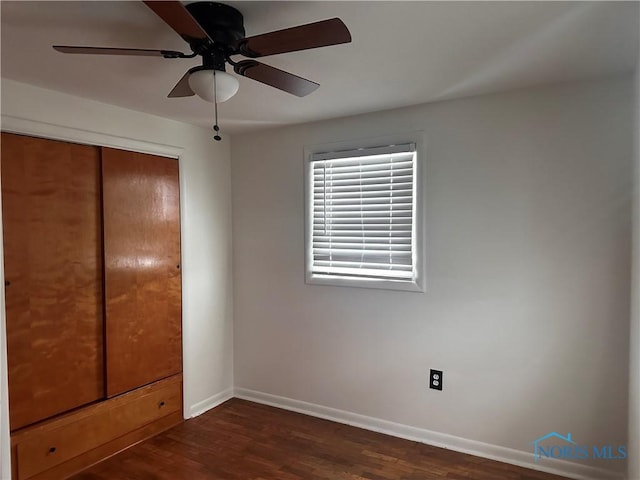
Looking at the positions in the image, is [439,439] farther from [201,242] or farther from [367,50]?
[367,50]

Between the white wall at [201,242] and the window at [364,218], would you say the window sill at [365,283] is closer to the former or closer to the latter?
the window at [364,218]

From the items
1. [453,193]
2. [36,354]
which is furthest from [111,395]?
[453,193]

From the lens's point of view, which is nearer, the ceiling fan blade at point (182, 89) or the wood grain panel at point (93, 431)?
the ceiling fan blade at point (182, 89)

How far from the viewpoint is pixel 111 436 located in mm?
2807

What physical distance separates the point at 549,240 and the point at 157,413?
286 cm

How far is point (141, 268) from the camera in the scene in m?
3.00

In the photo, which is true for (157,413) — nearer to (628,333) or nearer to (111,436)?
(111,436)

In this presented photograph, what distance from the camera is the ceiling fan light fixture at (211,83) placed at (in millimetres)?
1672

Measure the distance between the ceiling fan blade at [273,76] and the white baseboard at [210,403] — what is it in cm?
259

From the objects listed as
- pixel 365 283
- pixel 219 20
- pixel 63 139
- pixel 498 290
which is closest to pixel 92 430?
pixel 63 139

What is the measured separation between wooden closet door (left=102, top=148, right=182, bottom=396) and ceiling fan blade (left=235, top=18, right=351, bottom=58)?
165cm

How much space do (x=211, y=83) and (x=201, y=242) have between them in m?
1.95

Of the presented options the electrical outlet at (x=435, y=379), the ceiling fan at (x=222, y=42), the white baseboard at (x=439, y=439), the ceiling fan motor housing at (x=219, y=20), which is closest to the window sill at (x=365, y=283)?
the electrical outlet at (x=435, y=379)

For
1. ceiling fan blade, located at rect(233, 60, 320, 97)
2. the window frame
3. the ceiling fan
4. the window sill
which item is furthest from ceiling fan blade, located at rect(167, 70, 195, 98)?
the window sill
